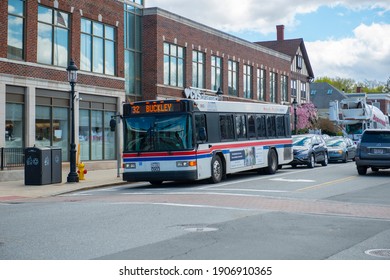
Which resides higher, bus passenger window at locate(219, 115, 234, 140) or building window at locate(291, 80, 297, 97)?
building window at locate(291, 80, 297, 97)

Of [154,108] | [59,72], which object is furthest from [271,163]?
[59,72]

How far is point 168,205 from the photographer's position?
14.0 metres

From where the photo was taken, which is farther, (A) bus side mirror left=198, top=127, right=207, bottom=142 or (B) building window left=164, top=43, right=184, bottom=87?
(B) building window left=164, top=43, right=184, bottom=87

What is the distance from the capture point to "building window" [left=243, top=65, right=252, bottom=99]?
155 ft

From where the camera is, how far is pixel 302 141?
96.7 ft

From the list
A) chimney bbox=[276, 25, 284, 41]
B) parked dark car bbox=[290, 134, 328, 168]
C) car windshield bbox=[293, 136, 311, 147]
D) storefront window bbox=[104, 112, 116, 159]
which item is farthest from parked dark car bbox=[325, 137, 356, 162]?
chimney bbox=[276, 25, 284, 41]

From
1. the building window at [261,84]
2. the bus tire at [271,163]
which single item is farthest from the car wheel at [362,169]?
the building window at [261,84]

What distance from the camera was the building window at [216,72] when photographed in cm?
4175

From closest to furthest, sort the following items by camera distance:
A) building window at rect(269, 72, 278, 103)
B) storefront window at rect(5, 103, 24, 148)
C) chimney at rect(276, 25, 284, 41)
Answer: storefront window at rect(5, 103, 24, 148), building window at rect(269, 72, 278, 103), chimney at rect(276, 25, 284, 41)

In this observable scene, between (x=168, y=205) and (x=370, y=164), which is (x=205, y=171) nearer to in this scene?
(x=168, y=205)

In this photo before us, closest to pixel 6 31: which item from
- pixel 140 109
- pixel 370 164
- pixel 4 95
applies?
pixel 4 95

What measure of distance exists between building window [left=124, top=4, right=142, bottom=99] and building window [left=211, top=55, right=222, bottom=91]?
7972 millimetres

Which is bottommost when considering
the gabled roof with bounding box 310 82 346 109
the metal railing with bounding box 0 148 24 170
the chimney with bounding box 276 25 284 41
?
the metal railing with bounding box 0 148 24 170

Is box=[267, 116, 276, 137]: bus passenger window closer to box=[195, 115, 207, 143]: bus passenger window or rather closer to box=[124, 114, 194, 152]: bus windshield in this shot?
box=[195, 115, 207, 143]: bus passenger window
